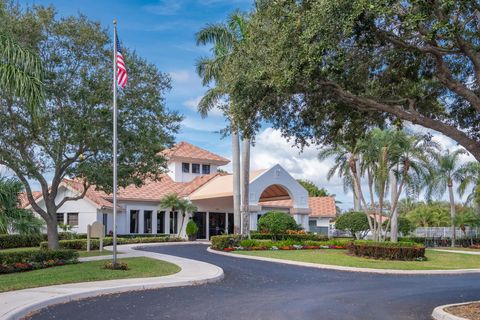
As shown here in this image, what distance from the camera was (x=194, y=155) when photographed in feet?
155

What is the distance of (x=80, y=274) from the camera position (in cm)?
1706

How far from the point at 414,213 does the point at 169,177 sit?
32.1 metres

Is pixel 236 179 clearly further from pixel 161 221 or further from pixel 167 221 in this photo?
pixel 161 221

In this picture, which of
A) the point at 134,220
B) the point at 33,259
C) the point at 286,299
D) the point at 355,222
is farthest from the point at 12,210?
the point at 355,222

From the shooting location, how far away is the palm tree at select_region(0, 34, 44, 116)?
1536 centimetres

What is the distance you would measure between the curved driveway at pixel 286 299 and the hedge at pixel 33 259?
249 inches

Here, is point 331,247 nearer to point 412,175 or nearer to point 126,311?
point 412,175

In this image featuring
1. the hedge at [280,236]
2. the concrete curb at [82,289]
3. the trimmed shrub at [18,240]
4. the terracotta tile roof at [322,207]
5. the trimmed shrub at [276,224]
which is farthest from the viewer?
the terracotta tile roof at [322,207]

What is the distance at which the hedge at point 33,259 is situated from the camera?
19.0 m

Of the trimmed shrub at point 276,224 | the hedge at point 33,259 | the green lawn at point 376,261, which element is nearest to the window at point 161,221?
the trimmed shrub at point 276,224

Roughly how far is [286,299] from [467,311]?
4191 mm

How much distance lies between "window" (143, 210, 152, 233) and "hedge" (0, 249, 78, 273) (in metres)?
19.5

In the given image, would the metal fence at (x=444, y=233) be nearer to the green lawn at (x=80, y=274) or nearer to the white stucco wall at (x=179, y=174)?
the white stucco wall at (x=179, y=174)

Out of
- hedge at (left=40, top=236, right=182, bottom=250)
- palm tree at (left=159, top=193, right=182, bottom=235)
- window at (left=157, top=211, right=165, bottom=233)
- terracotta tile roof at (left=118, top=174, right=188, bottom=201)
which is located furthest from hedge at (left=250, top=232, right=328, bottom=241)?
window at (left=157, top=211, right=165, bottom=233)
